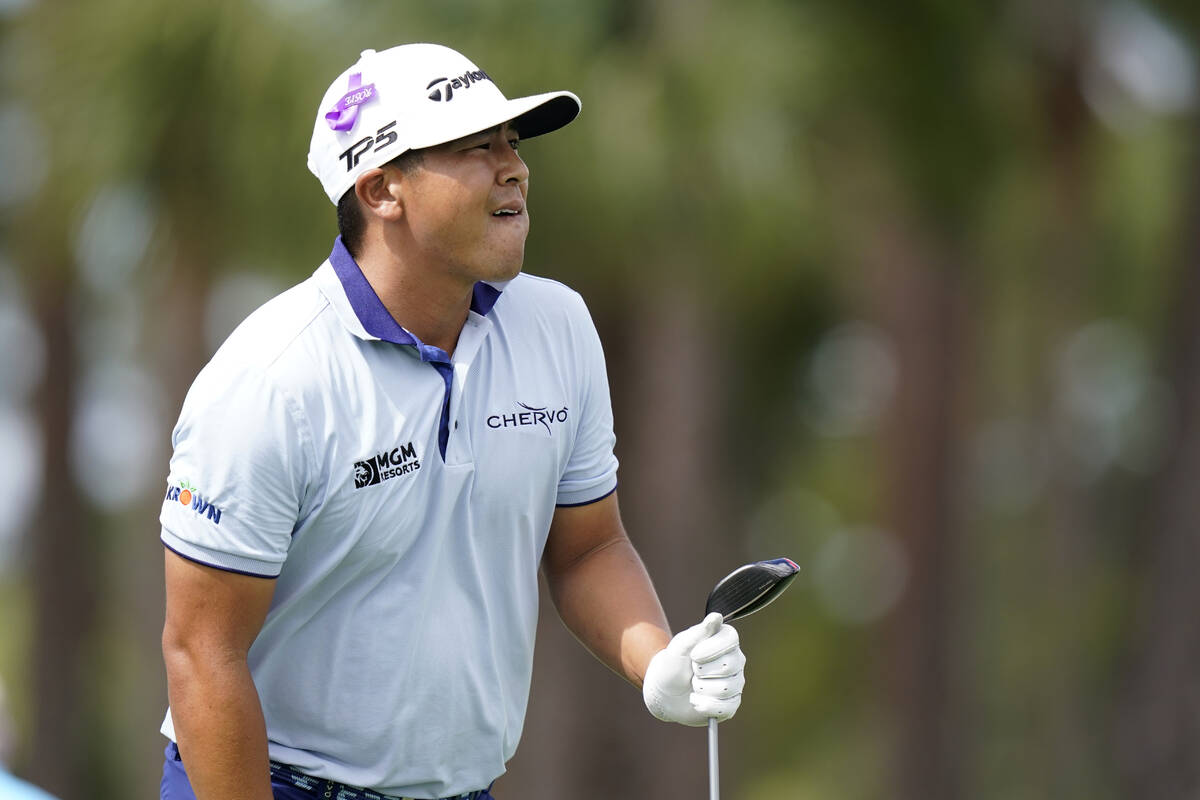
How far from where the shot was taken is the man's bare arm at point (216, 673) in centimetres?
322

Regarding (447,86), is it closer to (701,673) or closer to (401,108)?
(401,108)

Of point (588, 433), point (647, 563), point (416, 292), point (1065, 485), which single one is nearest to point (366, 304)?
point (416, 292)

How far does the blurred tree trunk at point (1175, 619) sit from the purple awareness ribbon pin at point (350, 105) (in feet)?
27.1

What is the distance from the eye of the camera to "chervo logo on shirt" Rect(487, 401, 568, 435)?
3.47 metres

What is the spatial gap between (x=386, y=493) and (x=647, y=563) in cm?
801

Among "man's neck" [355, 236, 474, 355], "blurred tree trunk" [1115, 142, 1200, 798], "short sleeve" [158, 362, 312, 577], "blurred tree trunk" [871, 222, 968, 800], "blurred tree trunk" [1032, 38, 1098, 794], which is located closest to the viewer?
"short sleeve" [158, 362, 312, 577]

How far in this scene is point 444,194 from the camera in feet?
11.3

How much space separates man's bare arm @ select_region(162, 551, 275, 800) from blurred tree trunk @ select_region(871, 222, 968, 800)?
38.6 ft

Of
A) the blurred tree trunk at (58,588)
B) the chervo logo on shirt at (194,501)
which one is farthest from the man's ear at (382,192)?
the blurred tree trunk at (58,588)

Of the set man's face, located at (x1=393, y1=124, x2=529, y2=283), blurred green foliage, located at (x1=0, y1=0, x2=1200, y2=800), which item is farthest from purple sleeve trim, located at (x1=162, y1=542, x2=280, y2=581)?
blurred green foliage, located at (x1=0, y1=0, x2=1200, y2=800)

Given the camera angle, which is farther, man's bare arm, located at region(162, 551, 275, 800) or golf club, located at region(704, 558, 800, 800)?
golf club, located at region(704, 558, 800, 800)

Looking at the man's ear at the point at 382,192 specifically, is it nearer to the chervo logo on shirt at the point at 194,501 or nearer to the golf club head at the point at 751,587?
the chervo logo on shirt at the point at 194,501

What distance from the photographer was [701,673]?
350 centimetres

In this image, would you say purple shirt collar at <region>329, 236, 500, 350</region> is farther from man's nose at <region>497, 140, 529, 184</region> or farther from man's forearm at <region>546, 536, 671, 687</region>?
man's forearm at <region>546, 536, 671, 687</region>
